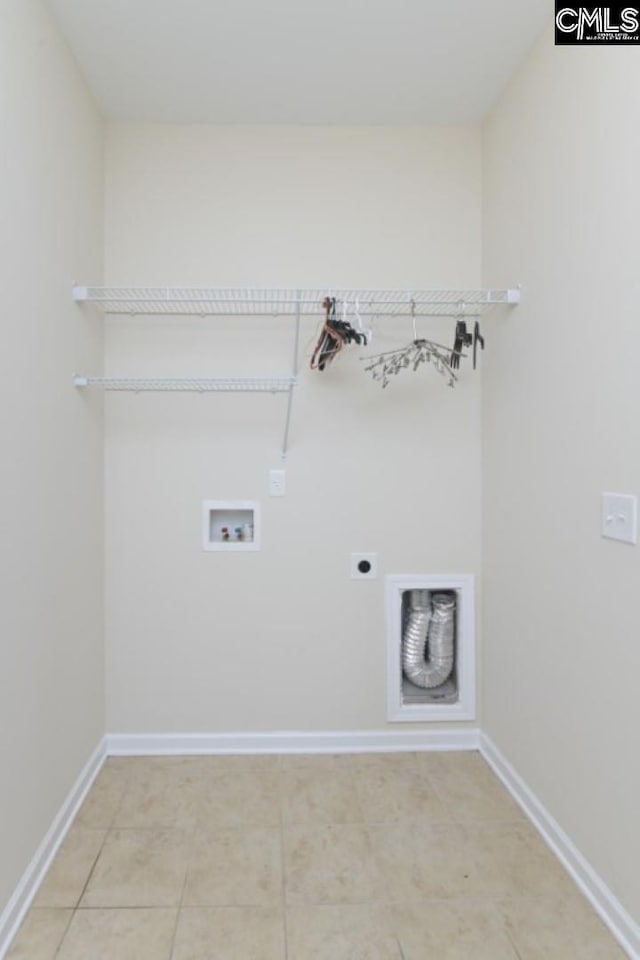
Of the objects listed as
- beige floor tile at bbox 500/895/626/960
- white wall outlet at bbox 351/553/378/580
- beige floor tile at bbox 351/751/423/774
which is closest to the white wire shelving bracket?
white wall outlet at bbox 351/553/378/580

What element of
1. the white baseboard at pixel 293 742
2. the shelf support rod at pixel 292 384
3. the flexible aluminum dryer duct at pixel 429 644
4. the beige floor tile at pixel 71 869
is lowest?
the beige floor tile at pixel 71 869

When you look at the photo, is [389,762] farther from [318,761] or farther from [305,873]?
[305,873]

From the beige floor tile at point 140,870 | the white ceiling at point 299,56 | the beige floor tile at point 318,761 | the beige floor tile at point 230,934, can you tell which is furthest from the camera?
the beige floor tile at point 318,761

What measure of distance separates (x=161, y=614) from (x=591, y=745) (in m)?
1.71

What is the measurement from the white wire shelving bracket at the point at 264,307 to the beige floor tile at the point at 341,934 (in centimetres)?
162

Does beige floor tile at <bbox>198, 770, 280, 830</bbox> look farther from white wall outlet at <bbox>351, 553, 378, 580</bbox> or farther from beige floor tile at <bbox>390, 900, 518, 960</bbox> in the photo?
white wall outlet at <bbox>351, 553, 378, 580</bbox>

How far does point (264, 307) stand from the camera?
2561 mm

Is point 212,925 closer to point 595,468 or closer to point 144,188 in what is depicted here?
point 595,468

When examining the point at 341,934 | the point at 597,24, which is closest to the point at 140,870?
the point at 341,934

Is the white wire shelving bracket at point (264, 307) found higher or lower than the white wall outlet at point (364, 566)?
higher

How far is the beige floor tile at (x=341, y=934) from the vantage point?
5.16ft

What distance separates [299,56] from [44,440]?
1.63 m

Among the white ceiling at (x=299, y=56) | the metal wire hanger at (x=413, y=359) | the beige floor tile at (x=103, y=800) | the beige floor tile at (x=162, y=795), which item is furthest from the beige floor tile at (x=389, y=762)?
the white ceiling at (x=299, y=56)

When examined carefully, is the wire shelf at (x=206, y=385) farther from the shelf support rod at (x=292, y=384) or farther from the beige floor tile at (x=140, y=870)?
the beige floor tile at (x=140, y=870)
